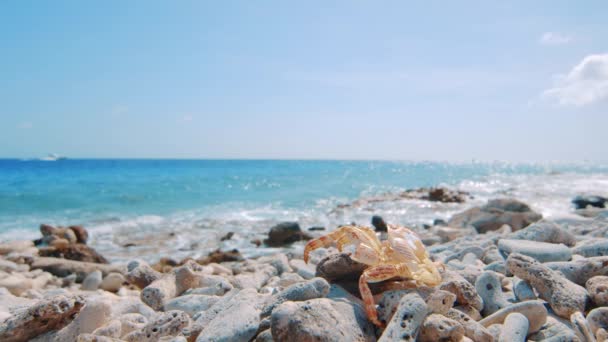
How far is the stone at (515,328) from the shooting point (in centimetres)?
241

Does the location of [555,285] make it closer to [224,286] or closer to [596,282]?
[596,282]

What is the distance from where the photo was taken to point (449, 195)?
25000 mm

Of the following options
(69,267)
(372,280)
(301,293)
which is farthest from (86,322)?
(69,267)

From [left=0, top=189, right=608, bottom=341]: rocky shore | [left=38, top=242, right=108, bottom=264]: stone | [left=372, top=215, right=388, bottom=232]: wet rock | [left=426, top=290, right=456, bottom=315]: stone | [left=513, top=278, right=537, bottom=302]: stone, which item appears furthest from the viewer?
[left=372, top=215, right=388, bottom=232]: wet rock

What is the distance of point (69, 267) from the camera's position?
26.9 feet

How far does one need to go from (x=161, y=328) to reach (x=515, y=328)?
2.14 meters

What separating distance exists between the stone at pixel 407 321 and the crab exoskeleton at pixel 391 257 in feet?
0.70

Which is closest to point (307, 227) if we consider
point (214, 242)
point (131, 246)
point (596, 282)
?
point (214, 242)

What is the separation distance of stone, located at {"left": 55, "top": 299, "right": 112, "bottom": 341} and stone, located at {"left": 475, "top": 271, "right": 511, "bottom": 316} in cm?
266

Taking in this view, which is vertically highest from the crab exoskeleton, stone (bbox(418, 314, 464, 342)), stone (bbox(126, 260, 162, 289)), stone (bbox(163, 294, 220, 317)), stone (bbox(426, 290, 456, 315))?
the crab exoskeleton

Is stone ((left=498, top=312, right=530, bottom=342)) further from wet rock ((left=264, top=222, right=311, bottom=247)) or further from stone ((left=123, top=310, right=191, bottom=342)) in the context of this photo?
wet rock ((left=264, top=222, right=311, bottom=247))

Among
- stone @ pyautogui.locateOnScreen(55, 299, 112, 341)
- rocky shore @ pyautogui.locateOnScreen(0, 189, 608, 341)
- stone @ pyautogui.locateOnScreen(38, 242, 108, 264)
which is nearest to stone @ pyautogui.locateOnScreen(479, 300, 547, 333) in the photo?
rocky shore @ pyautogui.locateOnScreen(0, 189, 608, 341)

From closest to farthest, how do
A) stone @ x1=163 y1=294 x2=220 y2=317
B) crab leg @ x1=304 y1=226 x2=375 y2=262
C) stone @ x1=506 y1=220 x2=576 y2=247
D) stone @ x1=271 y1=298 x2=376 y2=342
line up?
stone @ x1=271 y1=298 x2=376 y2=342
crab leg @ x1=304 y1=226 x2=375 y2=262
stone @ x1=163 y1=294 x2=220 y2=317
stone @ x1=506 y1=220 x2=576 y2=247

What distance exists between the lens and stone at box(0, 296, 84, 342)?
2691 mm
